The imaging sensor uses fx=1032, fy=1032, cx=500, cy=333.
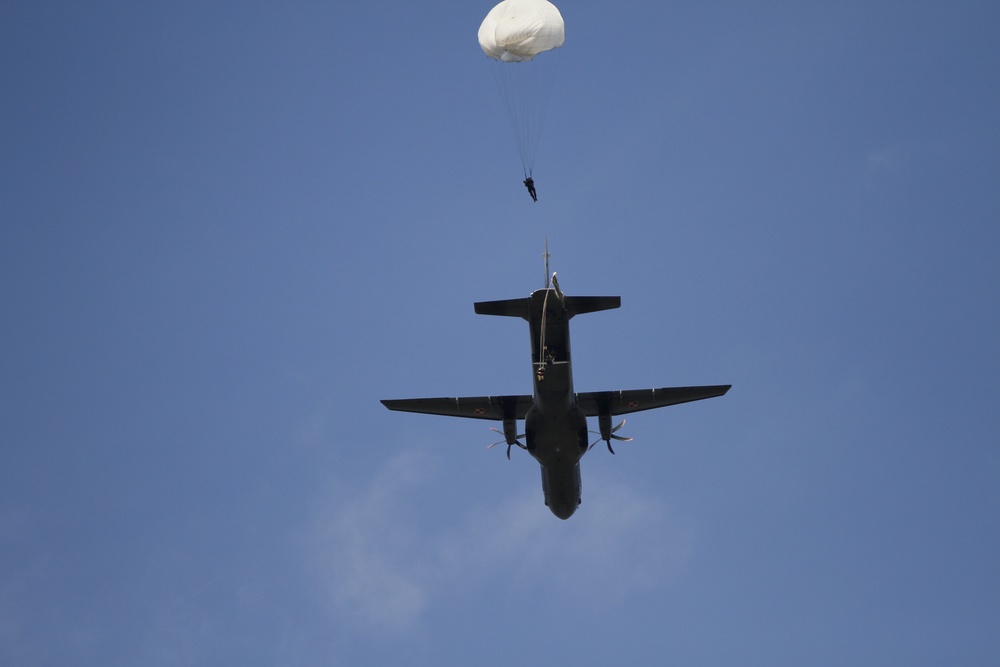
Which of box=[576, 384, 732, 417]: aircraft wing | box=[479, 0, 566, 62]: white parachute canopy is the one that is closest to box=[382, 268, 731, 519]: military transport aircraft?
box=[576, 384, 732, 417]: aircraft wing

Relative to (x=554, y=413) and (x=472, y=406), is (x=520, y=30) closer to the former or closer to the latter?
(x=554, y=413)

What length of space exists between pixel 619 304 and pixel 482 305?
5401 millimetres

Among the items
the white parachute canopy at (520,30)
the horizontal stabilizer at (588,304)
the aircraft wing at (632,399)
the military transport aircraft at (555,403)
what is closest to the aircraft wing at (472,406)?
the military transport aircraft at (555,403)

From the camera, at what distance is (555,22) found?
3953 centimetres

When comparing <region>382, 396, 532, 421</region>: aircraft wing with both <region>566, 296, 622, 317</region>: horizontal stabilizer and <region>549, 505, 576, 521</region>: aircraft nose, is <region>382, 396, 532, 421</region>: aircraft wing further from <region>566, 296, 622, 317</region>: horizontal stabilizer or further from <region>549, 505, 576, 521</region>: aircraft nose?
<region>566, 296, 622, 317</region>: horizontal stabilizer

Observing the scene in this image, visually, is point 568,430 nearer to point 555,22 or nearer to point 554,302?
point 554,302

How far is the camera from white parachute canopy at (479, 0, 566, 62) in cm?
3856

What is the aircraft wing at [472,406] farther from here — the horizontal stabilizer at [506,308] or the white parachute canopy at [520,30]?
the white parachute canopy at [520,30]

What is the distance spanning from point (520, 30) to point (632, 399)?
16.1 metres

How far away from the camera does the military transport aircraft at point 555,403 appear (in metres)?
39.3

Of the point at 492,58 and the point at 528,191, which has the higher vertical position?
the point at 492,58

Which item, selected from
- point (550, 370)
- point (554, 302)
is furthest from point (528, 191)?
point (550, 370)

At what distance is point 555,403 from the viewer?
133 feet

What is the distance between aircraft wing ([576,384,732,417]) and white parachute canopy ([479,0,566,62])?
Answer: 14.4 metres
